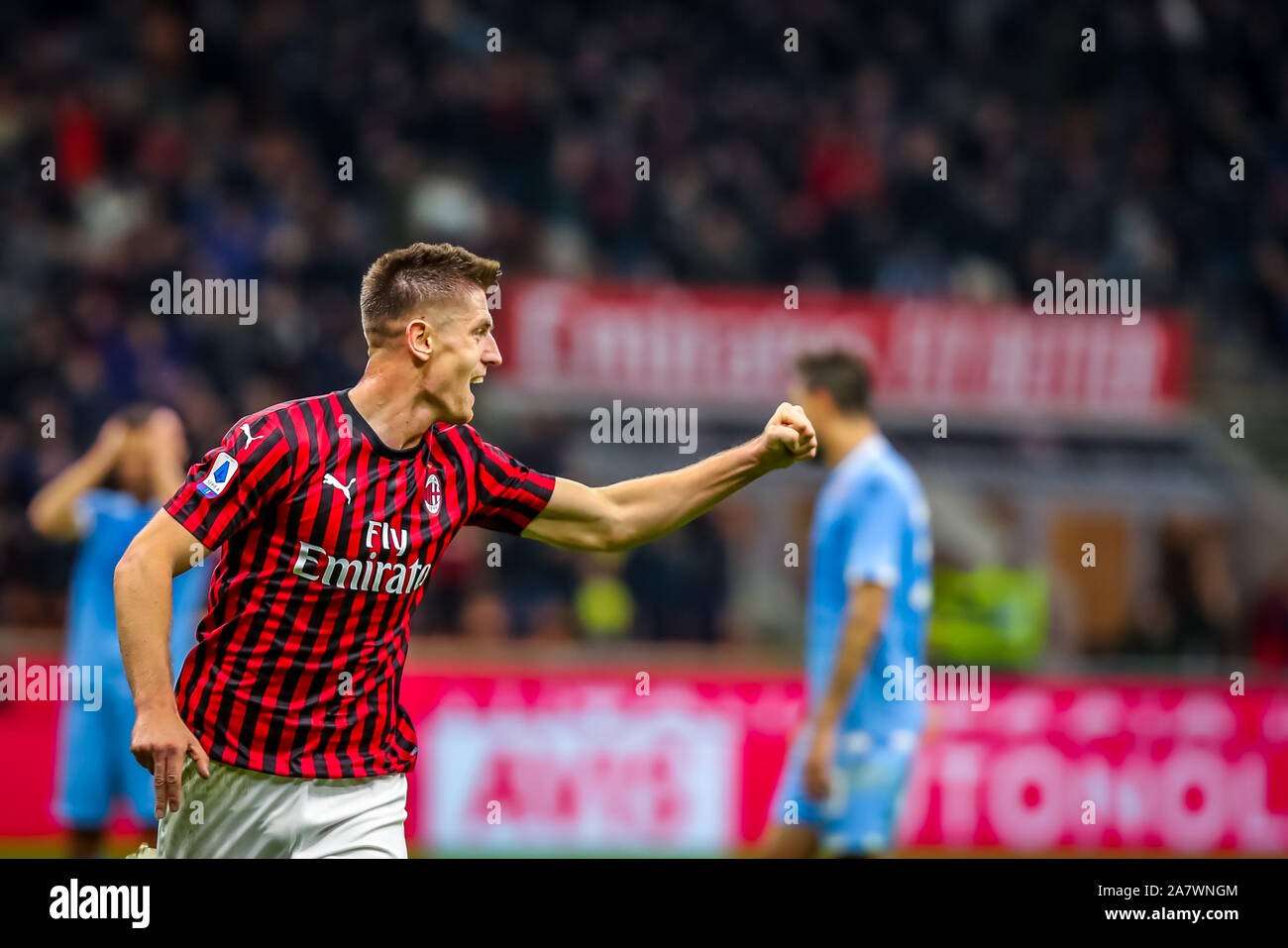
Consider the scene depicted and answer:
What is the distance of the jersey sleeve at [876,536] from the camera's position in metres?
5.70

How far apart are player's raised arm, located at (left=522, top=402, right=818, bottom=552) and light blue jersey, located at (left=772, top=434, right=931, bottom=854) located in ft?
5.50

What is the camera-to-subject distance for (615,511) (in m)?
4.16

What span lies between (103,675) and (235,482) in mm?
3916

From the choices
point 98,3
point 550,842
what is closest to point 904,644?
point 550,842

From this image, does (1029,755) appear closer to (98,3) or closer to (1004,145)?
(1004,145)

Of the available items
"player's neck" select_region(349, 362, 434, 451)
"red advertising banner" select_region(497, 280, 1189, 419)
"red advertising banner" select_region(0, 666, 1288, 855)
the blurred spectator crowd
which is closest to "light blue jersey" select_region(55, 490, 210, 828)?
"red advertising banner" select_region(0, 666, 1288, 855)

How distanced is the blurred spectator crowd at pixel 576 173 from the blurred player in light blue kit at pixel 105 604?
10.7ft

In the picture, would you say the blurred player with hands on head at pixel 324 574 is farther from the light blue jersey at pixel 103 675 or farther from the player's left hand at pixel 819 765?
the light blue jersey at pixel 103 675

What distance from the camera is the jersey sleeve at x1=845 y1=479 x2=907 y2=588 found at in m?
5.70

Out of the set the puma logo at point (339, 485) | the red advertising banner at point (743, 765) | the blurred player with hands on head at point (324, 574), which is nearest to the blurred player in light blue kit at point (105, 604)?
the red advertising banner at point (743, 765)

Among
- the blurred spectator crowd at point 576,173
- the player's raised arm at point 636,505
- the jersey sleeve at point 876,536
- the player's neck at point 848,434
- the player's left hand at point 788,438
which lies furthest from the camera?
the blurred spectator crowd at point 576,173

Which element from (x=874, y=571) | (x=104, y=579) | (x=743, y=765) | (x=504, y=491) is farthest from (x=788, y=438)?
(x=743, y=765)

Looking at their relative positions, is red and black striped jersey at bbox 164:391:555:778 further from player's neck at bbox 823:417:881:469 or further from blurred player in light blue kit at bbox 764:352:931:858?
player's neck at bbox 823:417:881:469

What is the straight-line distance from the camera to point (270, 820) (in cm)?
371
